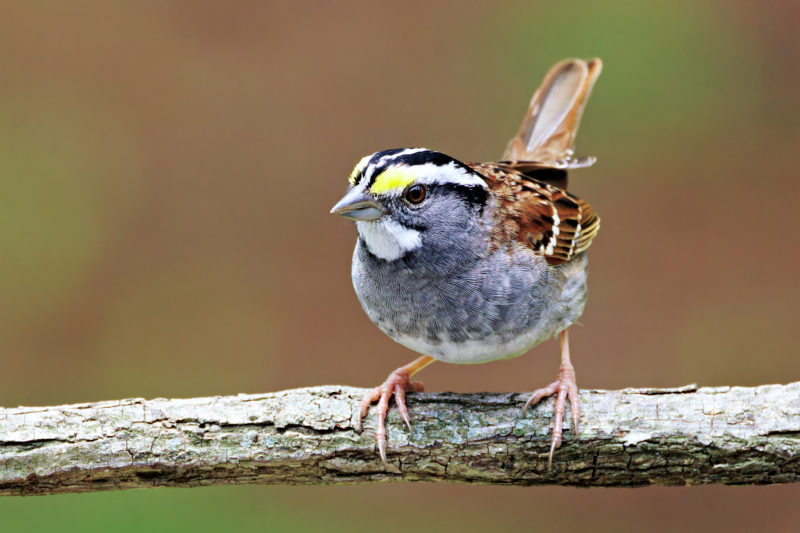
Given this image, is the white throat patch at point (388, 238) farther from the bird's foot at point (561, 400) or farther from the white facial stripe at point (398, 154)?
the bird's foot at point (561, 400)

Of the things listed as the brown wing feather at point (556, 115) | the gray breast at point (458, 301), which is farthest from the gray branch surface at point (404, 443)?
the brown wing feather at point (556, 115)

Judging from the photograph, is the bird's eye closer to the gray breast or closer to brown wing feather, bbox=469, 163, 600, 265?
the gray breast

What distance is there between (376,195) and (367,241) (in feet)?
0.69

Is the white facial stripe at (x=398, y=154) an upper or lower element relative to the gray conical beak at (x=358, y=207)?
upper

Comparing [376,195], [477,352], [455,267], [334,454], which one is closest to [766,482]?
[477,352]

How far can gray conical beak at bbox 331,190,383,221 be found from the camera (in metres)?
2.09

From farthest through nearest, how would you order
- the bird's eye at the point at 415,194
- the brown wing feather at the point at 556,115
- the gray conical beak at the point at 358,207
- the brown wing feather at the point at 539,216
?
the brown wing feather at the point at 556,115
the brown wing feather at the point at 539,216
the bird's eye at the point at 415,194
the gray conical beak at the point at 358,207

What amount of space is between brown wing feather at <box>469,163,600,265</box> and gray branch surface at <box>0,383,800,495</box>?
0.57 m

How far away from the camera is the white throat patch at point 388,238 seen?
2.21 m

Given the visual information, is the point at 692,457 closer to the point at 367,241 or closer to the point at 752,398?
the point at 752,398

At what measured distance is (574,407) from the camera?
7.82ft


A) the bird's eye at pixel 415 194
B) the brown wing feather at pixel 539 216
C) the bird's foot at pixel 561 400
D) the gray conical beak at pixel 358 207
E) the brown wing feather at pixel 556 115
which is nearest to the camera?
the gray conical beak at pixel 358 207

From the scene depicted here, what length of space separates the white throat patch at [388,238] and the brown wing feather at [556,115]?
4.11 feet

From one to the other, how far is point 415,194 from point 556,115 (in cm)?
149
